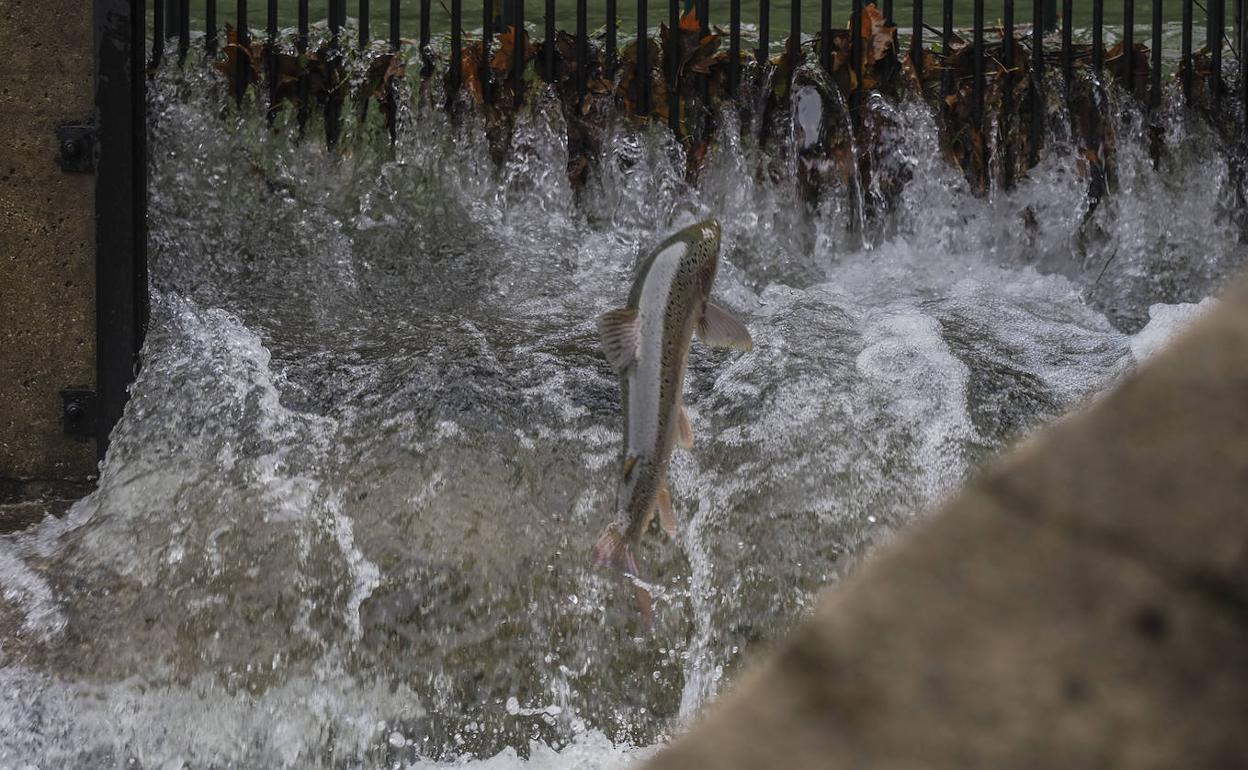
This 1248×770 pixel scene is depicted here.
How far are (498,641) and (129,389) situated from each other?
6.68 feet

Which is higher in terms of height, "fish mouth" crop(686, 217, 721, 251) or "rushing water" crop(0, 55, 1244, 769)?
"fish mouth" crop(686, 217, 721, 251)

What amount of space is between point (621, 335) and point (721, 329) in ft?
0.60

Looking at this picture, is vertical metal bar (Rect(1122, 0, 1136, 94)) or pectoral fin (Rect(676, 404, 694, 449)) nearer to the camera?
pectoral fin (Rect(676, 404, 694, 449))

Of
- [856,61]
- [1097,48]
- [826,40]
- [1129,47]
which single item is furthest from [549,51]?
[1129,47]

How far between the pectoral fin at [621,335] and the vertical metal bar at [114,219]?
3237mm

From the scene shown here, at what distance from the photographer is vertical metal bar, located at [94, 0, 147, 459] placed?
17.0 ft

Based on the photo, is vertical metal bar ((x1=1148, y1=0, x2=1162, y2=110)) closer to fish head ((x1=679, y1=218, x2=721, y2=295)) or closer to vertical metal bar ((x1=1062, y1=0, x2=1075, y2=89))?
vertical metal bar ((x1=1062, y1=0, x2=1075, y2=89))

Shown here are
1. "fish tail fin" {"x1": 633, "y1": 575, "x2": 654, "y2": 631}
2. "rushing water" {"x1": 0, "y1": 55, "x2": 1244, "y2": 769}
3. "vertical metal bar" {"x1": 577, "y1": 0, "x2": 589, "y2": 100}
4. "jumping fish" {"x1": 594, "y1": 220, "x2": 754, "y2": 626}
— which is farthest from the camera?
"vertical metal bar" {"x1": 577, "y1": 0, "x2": 589, "y2": 100}

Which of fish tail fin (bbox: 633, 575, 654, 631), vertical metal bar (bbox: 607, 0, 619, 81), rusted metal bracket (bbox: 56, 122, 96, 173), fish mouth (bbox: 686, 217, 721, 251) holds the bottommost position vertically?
fish tail fin (bbox: 633, 575, 654, 631)

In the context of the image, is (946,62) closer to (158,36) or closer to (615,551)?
(158,36)

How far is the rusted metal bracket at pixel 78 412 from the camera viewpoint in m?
5.17

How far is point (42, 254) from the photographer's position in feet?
16.9

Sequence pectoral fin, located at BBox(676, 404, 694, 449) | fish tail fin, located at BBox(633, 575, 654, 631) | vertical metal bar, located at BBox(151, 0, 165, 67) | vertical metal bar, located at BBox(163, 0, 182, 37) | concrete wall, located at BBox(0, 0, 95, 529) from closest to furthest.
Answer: pectoral fin, located at BBox(676, 404, 694, 449) → fish tail fin, located at BBox(633, 575, 654, 631) → concrete wall, located at BBox(0, 0, 95, 529) → vertical metal bar, located at BBox(151, 0, 165, 67) → vertical metal bar, located at BBox(163, 0, 182, 37)

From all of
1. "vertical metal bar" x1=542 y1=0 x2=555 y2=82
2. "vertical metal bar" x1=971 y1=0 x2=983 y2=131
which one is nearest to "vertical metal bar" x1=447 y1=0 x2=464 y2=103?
"vertical metal bar" x1=542 y1=0 x2=555 y2=82
